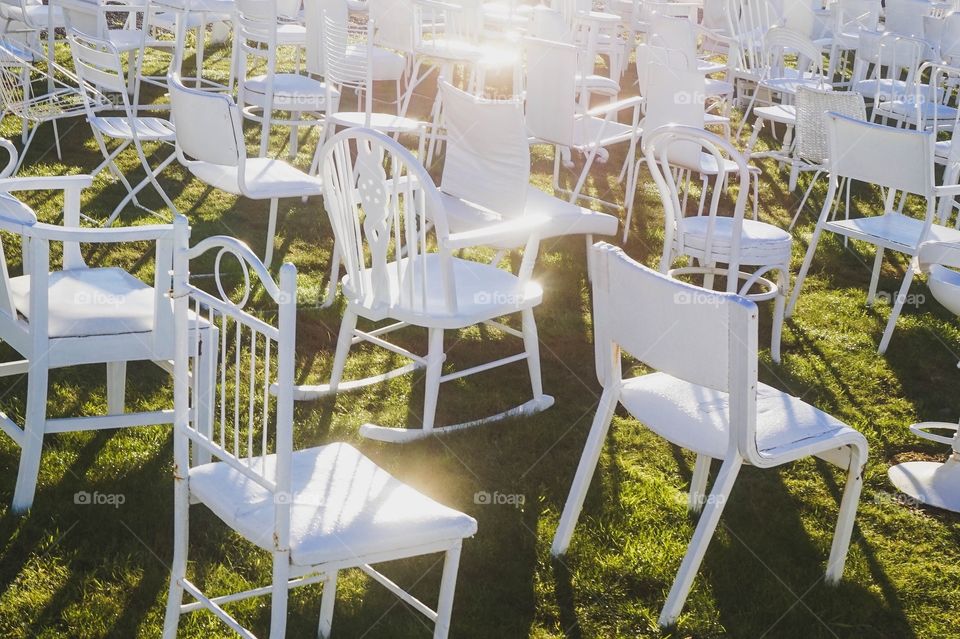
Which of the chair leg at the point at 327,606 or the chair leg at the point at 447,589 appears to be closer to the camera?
the chair leg at the point at 447,589

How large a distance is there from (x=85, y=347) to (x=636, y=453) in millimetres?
1934

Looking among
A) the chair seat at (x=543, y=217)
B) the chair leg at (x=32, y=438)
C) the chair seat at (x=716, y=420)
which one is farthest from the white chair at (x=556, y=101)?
the chair leg at (x=32, y=438)

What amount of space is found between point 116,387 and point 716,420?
6.09ft

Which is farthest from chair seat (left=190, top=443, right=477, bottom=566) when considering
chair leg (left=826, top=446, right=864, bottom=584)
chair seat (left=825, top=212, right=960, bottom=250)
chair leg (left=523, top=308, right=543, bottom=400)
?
chair seat (left=825, top=212, right=960, bottom=250)

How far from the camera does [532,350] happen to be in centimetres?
407

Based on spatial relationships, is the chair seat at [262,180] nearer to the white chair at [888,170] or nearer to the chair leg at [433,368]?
the chair leg at [433,368]

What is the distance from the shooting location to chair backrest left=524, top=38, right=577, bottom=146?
525 centimetres

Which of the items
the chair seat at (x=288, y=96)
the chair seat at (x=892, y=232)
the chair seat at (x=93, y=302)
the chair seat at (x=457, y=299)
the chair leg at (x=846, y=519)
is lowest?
the chair leg at (x=846, y=519)

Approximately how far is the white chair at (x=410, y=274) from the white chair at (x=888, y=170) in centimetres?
167

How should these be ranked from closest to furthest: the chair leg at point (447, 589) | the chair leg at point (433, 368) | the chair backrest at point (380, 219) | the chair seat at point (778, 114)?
the chair leg at point (447, 589) → the chair backrest at point (380, 219) → the chair leg at point (433, 368) → the chair seat at point (778, 114)

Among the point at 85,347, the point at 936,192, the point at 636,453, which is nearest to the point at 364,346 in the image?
the point at 636,453

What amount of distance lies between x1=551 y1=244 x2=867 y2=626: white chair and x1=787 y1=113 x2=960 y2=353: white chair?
1.86 m

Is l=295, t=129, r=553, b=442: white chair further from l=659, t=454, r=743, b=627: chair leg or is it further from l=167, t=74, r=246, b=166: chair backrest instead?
l=659, t=454, r=743, b=627: chair leg

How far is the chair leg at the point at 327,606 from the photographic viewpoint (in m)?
2.62
